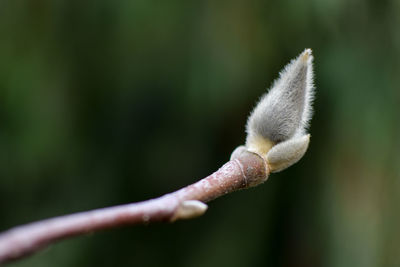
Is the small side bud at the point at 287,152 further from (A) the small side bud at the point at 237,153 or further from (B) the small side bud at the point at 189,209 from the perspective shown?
(B) the small side bud at the point at 189,209

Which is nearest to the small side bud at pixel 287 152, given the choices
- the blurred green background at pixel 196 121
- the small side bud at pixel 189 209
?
the small side bud at pixel 189 209

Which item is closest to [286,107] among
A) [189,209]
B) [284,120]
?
[284,120]

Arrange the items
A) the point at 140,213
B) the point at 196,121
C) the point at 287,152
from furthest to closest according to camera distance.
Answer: the point at 196,121, the point at 287,152, the point at 140,213

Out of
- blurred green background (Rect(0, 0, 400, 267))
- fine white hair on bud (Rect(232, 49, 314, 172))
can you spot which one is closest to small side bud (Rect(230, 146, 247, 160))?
fine white hair on bud (Rect(232, 49, 314, 172))

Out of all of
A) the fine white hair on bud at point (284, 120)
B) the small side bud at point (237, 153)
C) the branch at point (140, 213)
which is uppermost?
the fine white hair on bud at point (284, 120)

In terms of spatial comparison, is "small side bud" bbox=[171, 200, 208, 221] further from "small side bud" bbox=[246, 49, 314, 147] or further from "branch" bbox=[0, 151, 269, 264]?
"small side bud" bbox=[246, 49, 314, 147]

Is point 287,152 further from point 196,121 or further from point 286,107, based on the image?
point 196,121

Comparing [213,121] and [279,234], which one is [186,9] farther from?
[279,234]
